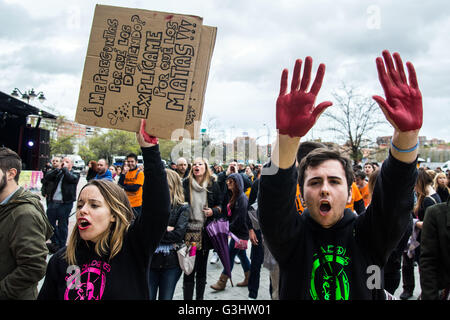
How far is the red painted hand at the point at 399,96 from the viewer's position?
1.33 meters

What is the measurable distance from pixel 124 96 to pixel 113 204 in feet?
2.23

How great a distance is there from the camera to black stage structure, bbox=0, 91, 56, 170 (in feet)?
47.0

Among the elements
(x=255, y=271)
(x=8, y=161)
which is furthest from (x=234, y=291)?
(x=8, y=161)

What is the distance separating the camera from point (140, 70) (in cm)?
182

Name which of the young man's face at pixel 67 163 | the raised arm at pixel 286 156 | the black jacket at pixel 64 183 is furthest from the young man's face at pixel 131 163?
the raised arm at pixel 286 156

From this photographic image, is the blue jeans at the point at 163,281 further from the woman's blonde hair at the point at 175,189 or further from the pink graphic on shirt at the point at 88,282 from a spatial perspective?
the pink graphic on shirt at the point at 88,282

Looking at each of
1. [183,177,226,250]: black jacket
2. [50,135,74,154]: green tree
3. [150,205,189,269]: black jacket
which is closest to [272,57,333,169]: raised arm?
[150,205,189,269]: black jacket

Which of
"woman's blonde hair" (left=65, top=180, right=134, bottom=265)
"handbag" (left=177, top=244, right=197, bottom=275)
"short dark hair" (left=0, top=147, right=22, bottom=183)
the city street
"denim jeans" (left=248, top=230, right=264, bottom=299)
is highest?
"short dark hair" (left=0, top=147, right=22, bottom=183)

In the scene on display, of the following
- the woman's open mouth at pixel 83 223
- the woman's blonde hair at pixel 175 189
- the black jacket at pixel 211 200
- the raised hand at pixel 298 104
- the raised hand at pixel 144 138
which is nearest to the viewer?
the raised hand at pixel 298 104

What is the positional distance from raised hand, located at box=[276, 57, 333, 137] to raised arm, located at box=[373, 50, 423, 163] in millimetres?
277

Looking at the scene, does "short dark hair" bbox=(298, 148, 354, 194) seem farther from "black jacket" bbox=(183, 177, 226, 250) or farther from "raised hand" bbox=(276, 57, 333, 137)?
"black jacket" bbox=(183, 177, 226, 250)

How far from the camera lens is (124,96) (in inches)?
70.8

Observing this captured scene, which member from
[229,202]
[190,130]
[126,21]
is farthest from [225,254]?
[126,21]

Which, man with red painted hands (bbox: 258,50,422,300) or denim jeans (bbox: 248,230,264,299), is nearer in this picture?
man with red painted hands (bbox: 258,50,422,300)
